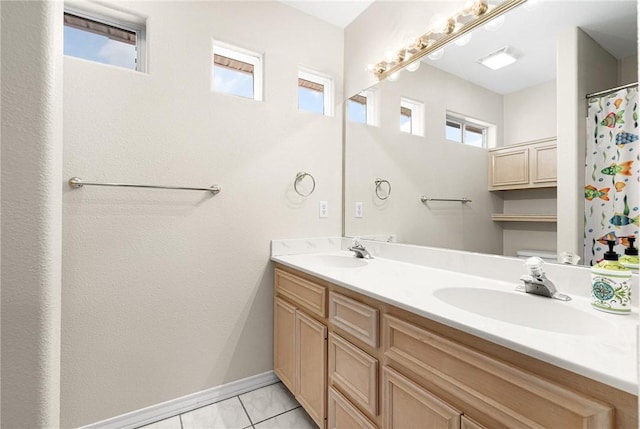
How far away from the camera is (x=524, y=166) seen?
48.4 inches

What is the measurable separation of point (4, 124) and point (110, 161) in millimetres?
1185

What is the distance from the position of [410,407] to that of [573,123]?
3.79 ft

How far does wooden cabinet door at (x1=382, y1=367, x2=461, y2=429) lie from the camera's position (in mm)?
824

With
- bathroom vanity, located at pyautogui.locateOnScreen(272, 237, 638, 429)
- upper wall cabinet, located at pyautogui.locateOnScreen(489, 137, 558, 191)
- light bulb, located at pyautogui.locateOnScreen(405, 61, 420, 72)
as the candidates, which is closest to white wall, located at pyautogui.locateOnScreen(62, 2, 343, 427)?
bathroom vanity, located at pyautogui.locateOnScreen(272, 237, 638, 429)

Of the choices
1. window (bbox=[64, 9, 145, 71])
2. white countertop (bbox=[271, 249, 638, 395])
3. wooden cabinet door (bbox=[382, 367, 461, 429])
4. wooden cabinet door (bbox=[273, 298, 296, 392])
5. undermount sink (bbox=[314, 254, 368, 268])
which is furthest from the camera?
undermount sink (bbox=[314, 254, 368, 268])

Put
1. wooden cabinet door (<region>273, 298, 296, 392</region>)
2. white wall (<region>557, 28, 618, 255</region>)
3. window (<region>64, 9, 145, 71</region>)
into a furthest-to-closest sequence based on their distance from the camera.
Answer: wooden cabinet door (<region>273, 298, 296, 392</region>) < window (<region>64, 9, 145, 71</region>) < white wall (<region>557, 28, 618, 255</region>)

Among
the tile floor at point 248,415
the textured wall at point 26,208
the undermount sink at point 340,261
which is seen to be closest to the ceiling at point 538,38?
the undermount sink at point 340,261

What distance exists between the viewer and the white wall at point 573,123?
1053mm

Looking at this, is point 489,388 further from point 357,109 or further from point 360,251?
point 357,109

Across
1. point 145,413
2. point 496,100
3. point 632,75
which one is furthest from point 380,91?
point 145,413

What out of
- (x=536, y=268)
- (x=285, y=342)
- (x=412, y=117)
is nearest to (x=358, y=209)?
(x=412, y=117)

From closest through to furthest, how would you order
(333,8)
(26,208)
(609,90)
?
(26,208)
(609,90)
(333,8)

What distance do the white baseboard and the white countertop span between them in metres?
0.91

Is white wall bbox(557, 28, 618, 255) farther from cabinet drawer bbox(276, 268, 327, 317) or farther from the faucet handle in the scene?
cabinet drawer bbox(276, 268, 327, 317)
